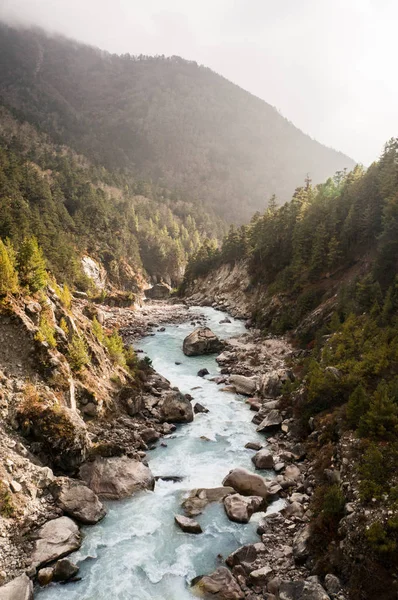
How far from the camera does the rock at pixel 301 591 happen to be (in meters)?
Answer: 12.4

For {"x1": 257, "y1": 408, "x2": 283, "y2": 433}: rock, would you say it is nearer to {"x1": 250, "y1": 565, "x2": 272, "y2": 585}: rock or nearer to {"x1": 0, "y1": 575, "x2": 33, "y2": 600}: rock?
{"x1": 250, "y1": 565, "x2": 272, "y2": 585}: rock

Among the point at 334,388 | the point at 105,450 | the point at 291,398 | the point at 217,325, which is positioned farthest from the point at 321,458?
the point at 217,325

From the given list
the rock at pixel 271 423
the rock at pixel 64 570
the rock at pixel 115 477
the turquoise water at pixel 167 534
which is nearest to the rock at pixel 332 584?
the turquoise water at pixel 167 534

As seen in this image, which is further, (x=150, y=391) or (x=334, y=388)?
(x=150, y=391)

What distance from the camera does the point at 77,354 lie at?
2512 cm

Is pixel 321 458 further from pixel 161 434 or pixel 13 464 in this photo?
pixel 13 464

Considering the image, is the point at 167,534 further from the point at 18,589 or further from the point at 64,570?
the point at 18,589

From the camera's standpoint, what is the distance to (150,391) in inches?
1212

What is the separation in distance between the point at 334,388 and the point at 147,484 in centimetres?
1406

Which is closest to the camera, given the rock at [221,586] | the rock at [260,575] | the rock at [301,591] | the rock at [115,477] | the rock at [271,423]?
the rock at [301,591]

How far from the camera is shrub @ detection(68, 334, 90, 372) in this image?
24750 millimetres

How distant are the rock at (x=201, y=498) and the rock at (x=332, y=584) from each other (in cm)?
698

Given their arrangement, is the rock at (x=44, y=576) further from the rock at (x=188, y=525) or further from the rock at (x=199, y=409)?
the rock at (x=199, y=409)

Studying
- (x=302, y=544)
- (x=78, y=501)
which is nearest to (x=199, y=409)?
→ (x=78, y=501)
